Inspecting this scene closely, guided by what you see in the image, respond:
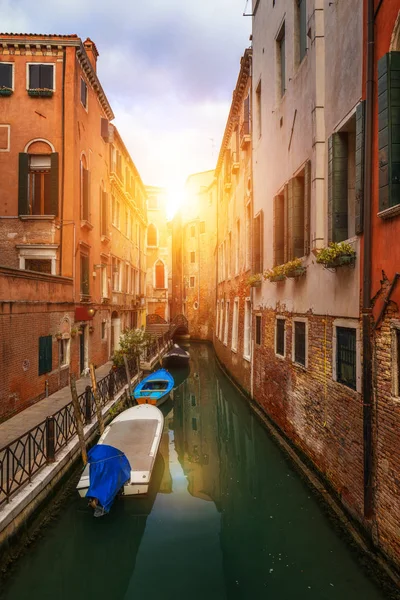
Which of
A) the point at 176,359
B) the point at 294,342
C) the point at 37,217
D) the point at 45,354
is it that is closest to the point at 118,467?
the point at 294,342

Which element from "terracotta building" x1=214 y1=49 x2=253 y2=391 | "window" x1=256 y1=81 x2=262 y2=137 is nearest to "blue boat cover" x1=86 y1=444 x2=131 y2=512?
"terracotta building" x1=214 y1=49 x2=253 y2=391

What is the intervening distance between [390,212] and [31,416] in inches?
336

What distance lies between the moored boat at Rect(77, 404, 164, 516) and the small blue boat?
392 centimetres

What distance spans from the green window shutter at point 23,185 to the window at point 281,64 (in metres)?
7.95

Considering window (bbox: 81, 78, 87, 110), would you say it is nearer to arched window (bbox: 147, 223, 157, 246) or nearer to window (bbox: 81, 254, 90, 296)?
window (bbox: 81, 254, 90, 296)

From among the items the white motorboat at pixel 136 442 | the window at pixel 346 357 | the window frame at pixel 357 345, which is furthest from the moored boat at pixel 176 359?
the window at pixel 346 357

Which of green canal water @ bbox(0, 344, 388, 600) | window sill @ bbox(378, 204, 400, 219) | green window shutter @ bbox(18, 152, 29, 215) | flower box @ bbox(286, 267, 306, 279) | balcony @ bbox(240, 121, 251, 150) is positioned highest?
balcony @ bbox(240, 121, 251, 150)

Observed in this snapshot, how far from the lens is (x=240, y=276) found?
54.8ft

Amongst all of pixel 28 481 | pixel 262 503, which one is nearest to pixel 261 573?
pixel 262 503

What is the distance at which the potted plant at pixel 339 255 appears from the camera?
228 inches

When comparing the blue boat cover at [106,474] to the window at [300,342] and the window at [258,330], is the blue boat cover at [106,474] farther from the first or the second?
the window at [258,330]

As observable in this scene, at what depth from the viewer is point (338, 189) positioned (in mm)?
6613

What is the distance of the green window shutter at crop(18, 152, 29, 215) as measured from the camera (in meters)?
13.3

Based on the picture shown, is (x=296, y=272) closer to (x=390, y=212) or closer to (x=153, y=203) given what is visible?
(x=390, y=212)
